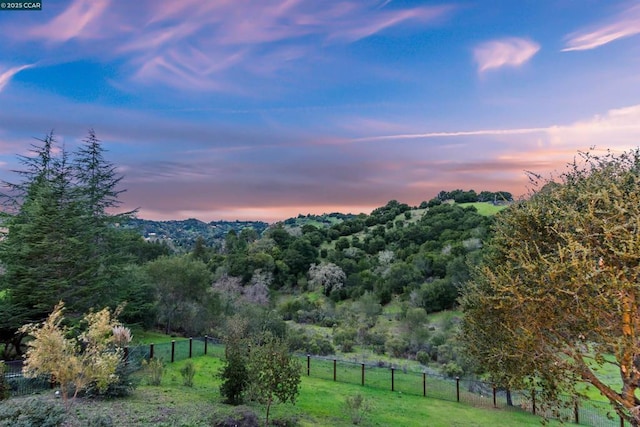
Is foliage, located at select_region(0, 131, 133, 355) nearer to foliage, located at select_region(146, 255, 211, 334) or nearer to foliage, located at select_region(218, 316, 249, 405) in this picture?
foliage, located at select_region(146, 255, 211, 334)

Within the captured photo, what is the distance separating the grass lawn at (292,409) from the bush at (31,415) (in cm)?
55

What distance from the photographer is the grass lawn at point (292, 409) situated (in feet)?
36.4

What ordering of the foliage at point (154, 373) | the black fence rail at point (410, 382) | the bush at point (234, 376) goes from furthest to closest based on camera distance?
the black fence rail at point (410, 382) < the foliage at point (154, 373) < the bush at point (234, 376)

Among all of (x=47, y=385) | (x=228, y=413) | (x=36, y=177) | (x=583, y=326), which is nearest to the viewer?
(x=583, y=326)

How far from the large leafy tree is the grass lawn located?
19.7 feet

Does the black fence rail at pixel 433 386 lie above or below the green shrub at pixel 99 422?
below

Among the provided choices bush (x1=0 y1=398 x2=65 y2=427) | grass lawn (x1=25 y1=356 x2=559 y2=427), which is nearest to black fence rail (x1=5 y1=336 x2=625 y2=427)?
grass lawn (x1=25 y1=356 x2=559 y2=427)

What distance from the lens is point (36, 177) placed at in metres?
26.7

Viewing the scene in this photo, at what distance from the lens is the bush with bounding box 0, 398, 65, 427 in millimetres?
8469

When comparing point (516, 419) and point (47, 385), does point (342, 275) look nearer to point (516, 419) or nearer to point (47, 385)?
point (516, 419)

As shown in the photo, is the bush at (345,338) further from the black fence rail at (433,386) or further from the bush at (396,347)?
the black fence rail at (433,386)

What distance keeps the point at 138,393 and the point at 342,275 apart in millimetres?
45865

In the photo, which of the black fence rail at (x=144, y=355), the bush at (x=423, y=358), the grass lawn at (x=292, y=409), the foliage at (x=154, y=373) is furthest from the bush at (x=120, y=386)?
the bush at (x=423, y=358)

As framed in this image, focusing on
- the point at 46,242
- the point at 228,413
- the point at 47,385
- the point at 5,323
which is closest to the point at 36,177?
the point at 46,242
